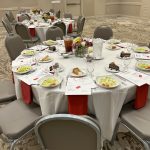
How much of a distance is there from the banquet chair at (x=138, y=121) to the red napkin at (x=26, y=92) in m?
0.86

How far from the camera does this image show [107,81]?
178cm

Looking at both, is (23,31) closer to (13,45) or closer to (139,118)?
(13,45)

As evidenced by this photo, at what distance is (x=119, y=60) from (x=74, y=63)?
509 millimetres

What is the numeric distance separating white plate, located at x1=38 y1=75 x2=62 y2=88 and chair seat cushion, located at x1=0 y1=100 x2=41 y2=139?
32cm

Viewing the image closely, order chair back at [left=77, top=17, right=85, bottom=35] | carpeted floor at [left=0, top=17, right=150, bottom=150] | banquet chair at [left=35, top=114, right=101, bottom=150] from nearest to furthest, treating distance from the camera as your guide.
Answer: banquet chair at [left=35, top=114, right=101, bottom=150] → carpeted floor at [left=0, top=17, right=150, bottom=150] → chair back at [left=77, top=17, right=85, bottom=35]

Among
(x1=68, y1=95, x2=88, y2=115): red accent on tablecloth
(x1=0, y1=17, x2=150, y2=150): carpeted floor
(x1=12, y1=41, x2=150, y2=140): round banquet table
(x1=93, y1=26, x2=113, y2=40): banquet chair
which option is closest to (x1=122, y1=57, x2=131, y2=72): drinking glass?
(x1=12, y1=41, x2=150, y2=140): round banquet table

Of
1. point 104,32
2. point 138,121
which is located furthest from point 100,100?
point 104,32

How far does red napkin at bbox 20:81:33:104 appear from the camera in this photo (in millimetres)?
1894

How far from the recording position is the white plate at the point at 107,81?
5.65 ft

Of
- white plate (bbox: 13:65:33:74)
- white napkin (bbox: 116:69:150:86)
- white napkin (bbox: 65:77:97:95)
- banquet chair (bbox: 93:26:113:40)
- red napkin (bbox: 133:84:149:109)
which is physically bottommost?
red napkin (bbox: 133:84:149:109)

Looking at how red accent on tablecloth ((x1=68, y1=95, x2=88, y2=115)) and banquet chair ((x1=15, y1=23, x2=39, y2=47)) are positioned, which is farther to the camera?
banquet chair ((x1=15, y1=23, x2=39, y2=47))

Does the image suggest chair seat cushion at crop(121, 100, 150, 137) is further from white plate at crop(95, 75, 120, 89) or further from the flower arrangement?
the flower arrangement

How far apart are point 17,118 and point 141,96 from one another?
115 cm

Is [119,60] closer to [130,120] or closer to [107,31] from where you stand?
[130,120]
